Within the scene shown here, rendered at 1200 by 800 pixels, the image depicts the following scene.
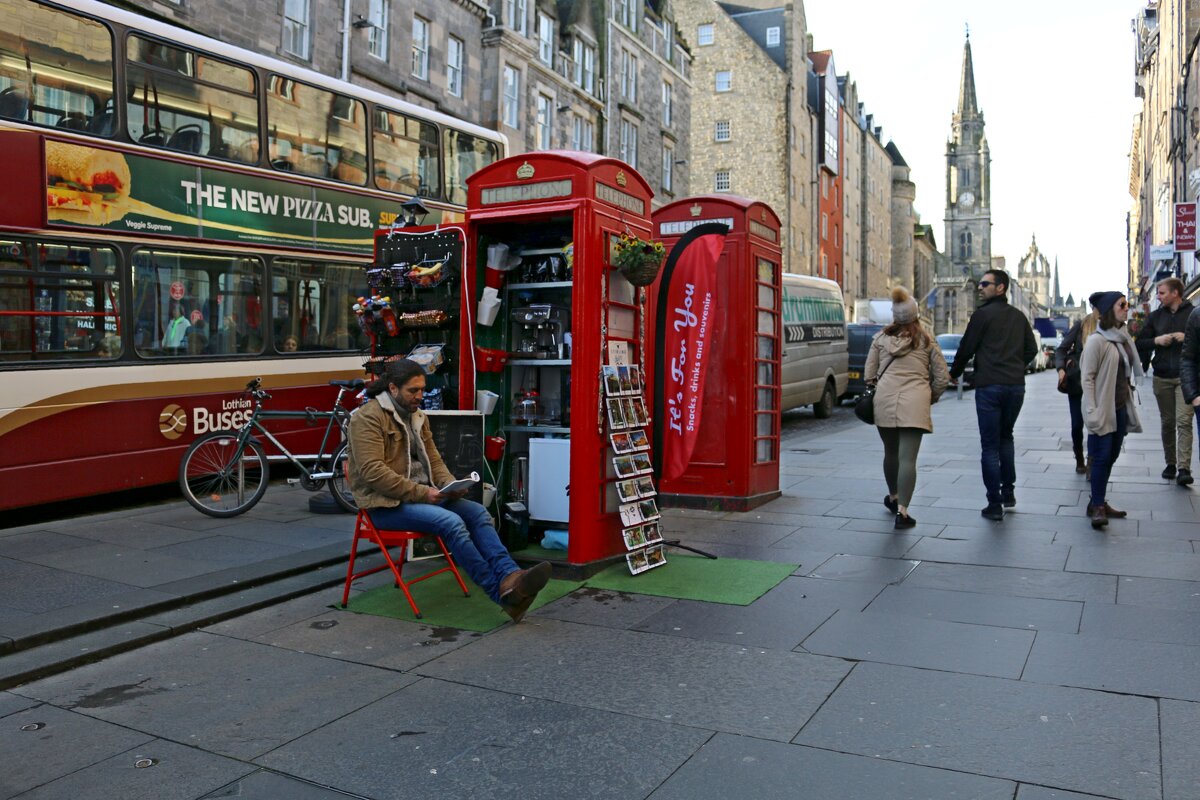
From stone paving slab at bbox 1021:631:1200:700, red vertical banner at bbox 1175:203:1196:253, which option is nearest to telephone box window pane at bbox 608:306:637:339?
stone paving slab at bbox 1021:631:1200:700

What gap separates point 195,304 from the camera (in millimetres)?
10453

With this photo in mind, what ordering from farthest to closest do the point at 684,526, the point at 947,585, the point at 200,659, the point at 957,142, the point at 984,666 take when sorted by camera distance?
the point at 957,142 < the point at 684,526 < the point at 947,585 < the point at 200,659 < the point at 984,666

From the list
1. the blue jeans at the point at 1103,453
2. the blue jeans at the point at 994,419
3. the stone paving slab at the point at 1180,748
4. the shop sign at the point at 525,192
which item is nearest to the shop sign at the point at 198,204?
the shop sign at the point at 525,192

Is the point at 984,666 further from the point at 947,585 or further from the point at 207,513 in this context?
the point at 207,513

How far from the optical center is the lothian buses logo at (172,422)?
9914 millimetres

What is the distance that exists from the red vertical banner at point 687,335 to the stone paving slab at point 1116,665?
4297mm

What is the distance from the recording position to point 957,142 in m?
137

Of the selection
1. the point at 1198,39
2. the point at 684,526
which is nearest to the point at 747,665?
the point at 684,526

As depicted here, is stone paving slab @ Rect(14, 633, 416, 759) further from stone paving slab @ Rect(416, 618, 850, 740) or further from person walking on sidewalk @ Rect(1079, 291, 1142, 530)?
person walking on sidewalk @ Rect(1079, 291, 1142, 530)

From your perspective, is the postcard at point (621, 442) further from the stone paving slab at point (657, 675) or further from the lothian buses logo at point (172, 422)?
the lothian buses logo at point (172, 422)

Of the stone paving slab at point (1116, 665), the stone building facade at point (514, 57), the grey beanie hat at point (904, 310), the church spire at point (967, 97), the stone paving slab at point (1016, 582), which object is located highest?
the church spire at point (967, 97)

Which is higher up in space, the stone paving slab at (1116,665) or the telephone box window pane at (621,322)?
the telephone box window pane at (621,322)

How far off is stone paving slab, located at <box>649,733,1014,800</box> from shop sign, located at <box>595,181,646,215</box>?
409 centimetres

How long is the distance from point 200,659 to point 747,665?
9.50 ft
